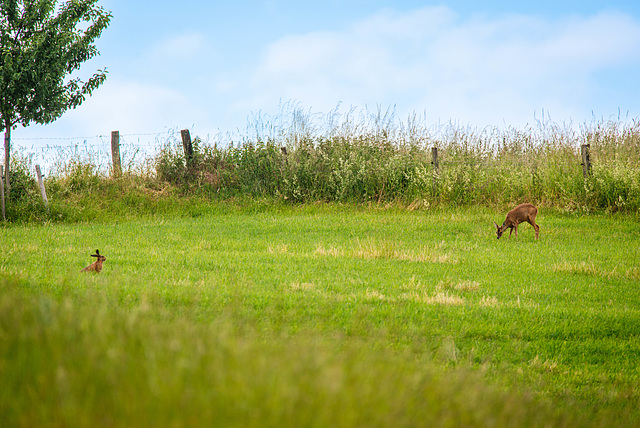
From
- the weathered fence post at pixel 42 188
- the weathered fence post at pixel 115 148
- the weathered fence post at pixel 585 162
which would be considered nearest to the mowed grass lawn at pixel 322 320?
the weathered fence post at pixel 42 188

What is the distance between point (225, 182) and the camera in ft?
64.6


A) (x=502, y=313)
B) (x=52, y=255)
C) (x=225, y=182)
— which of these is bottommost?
(x=502, y=313)

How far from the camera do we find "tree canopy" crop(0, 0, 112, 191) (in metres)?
16.0

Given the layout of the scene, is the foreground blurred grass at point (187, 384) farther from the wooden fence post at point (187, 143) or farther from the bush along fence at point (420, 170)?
the wooden fence post at point (187, 143)

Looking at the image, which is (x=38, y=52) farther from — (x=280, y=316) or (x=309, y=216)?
(x=280, y=316)

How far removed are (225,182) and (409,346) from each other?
15.0 meters

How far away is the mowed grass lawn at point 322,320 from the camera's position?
193 centimetres

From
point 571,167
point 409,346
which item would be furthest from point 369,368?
point 571,167

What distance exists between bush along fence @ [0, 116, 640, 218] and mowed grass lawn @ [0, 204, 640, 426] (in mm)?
1172

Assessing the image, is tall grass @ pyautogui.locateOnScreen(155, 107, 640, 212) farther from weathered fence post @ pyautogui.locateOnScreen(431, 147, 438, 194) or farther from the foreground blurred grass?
the foreground blurred grass

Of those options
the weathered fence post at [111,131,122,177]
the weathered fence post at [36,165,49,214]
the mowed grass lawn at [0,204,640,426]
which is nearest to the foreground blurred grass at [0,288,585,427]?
the mowed grass lawn at [0,204,640,426]

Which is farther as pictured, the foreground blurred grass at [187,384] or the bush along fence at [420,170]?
the bush along fence at [420,170]

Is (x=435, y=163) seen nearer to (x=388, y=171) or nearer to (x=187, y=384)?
(x=388, y=171)

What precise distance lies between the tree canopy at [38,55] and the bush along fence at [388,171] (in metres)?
2.02
